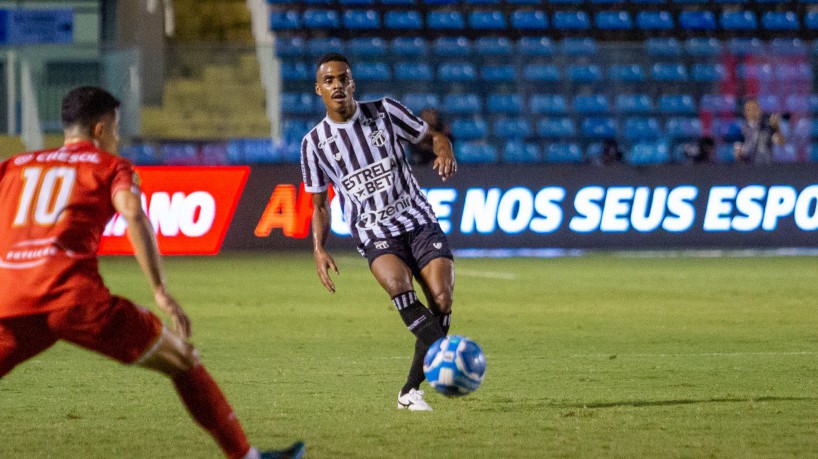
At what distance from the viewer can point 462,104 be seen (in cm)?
2347

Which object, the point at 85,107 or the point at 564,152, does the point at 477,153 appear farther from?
the point at 85,107

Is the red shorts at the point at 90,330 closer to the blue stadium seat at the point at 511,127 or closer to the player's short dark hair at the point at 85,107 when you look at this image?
→ the player's short dark hair at the point at 85,107

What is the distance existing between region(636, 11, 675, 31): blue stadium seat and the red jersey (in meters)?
22.9

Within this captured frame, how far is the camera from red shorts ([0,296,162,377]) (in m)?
5.11

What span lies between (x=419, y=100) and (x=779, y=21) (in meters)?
8.76

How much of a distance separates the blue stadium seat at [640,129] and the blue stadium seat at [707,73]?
111 centimetres

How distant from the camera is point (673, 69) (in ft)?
78.0

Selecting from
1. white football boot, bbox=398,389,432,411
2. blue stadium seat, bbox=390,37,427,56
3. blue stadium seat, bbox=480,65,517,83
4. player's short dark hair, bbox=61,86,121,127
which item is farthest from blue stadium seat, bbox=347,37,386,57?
player's short dark hair, bbox=61,86,121,127

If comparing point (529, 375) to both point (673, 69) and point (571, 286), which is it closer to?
point (571, 286)

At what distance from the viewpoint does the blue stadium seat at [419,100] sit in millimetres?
22609

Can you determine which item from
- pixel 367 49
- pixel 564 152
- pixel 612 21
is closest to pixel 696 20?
pixel 612 21

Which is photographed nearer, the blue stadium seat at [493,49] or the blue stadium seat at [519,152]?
the blue stadium seat at [493,49]

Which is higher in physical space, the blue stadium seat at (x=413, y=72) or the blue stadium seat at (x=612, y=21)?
the blue stadium seat at (x=612, y=21)

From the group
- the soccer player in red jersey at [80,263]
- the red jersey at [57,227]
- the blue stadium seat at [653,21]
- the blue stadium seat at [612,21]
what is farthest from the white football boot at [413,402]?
the blue stadium seat at [653,21]
